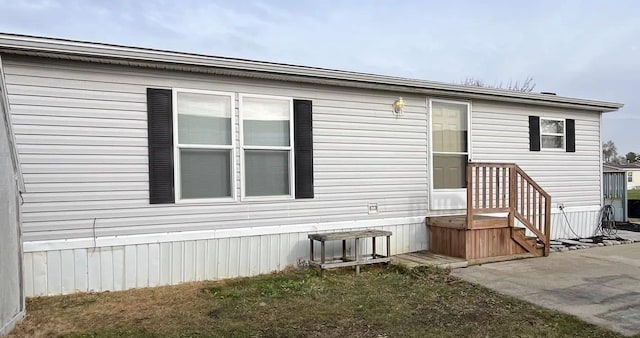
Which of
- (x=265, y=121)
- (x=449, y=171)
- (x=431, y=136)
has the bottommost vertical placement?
(x=449, y=171)

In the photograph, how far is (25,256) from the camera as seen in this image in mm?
4910

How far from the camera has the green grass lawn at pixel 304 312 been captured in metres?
3.99

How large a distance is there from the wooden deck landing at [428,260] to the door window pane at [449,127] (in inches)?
70.5

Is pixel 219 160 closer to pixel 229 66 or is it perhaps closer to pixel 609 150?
pixel 229 66

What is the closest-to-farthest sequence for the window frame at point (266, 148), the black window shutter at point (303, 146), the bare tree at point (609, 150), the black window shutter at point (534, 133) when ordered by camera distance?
the window frame at point (266, 148), the black window shutter at point (303, 146), the black window shutter at point (534, 133), the bare tree at point (609, 150)

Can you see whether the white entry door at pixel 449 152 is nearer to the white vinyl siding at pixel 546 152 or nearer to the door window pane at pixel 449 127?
the door window pane at pixel 449 127

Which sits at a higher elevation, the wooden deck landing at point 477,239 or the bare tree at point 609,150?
the bare tree at point 609,150

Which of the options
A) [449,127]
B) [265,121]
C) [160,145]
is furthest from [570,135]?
[160,145]

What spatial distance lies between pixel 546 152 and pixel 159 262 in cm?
714

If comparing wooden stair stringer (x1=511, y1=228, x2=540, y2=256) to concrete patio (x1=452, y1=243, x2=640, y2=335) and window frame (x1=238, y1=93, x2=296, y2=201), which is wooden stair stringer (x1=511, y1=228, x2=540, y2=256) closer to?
concrete patio (x1=452, y1=243, x2=640, y2=335)

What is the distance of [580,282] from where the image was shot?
5.74 meters

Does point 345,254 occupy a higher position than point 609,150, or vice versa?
point 609,150

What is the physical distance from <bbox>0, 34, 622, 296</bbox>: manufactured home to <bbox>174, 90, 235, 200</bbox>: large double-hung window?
0.04 feet

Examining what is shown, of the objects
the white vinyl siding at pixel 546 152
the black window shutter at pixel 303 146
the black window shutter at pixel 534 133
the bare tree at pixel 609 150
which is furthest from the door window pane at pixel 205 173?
the bare tree at pixel 609 150
